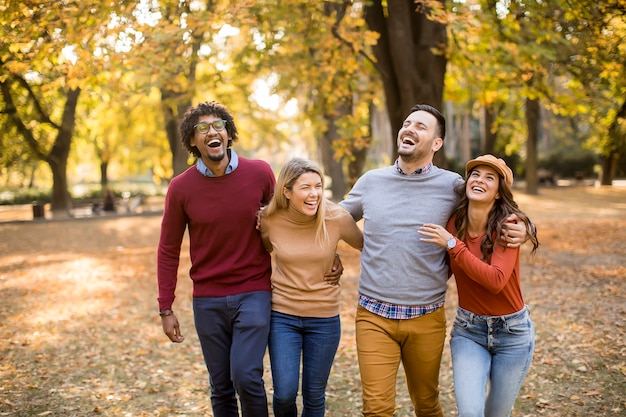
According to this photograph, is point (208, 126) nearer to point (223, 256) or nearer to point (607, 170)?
point (223, 256)

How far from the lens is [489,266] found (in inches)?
138

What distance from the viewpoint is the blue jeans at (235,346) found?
384 cm

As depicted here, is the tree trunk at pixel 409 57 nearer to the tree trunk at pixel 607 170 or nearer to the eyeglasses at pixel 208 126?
the eyeglasses at pixel 208 126

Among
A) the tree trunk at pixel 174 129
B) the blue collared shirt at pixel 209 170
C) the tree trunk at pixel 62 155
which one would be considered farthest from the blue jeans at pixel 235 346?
the tree trunk at pixel 62 155

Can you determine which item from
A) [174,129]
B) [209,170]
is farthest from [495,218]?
[174,129]

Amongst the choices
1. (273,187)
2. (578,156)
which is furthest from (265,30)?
(578,156)

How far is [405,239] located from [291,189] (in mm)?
814

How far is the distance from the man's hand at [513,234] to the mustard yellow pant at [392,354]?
27.0 inches

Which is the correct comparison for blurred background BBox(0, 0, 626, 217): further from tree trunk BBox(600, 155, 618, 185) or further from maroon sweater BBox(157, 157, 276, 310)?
tree trunk BBox(600, 155, 618, 185)

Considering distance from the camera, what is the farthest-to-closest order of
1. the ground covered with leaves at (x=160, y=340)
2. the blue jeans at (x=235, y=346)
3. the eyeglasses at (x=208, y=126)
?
the ground covered with leaves at (x=160, y=340)
the eyeglasses at (x=208, y=126)
the blue jeans at (x=235, y=346)

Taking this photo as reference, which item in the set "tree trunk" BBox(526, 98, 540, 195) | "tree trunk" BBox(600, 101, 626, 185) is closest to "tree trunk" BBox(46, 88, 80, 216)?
"tree trunk" BBox(526, 98, 540, 195)

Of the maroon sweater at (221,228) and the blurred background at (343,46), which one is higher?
the blurred background at (343,46)

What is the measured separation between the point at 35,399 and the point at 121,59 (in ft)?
14.1

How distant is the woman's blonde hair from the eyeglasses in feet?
1.72
